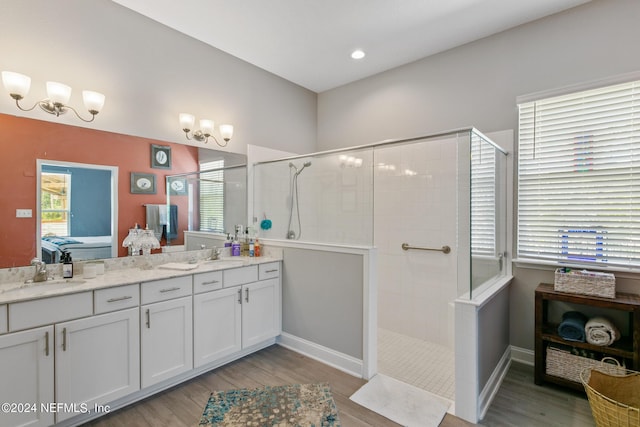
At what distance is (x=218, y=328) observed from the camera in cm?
256

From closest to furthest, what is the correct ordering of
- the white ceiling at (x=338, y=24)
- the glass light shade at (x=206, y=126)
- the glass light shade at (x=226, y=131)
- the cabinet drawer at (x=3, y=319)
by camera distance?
the cabinet drawer at (x=3, y=319) < the white ceiling at (x=338, y=24) < the glass light shade at (x=206, y=126) < the glass light shade at (x=226, y=131)

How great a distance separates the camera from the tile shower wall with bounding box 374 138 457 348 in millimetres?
3127

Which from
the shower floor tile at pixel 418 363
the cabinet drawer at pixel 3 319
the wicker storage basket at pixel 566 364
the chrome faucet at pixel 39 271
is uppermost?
the chrome faucet at pixel 39 271

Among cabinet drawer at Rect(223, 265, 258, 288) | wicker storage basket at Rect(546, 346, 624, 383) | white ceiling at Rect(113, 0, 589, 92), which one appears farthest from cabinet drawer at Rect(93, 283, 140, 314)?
wicker storage basket at Rect(546, 346, 624, 383)

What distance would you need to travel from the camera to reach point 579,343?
2244 millimetres

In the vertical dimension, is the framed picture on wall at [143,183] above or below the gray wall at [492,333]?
above

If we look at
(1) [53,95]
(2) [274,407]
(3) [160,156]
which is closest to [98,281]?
(3) [160,156]

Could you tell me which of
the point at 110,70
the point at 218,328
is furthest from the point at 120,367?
the point at 110,70

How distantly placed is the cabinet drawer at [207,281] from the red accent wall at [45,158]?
68 cm

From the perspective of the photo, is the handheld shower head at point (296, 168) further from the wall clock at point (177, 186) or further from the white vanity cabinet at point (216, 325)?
the white vanity cabinet at point (216, 325)

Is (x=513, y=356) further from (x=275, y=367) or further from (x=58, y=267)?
(x=58, y=267)

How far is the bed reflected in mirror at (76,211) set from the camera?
2.16 metres

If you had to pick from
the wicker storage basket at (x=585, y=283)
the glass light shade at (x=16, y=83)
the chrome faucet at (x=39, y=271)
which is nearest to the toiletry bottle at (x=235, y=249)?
the chrome faucet at (x=39, y=271)

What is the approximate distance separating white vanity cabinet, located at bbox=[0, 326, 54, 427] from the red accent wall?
2.12 feet
